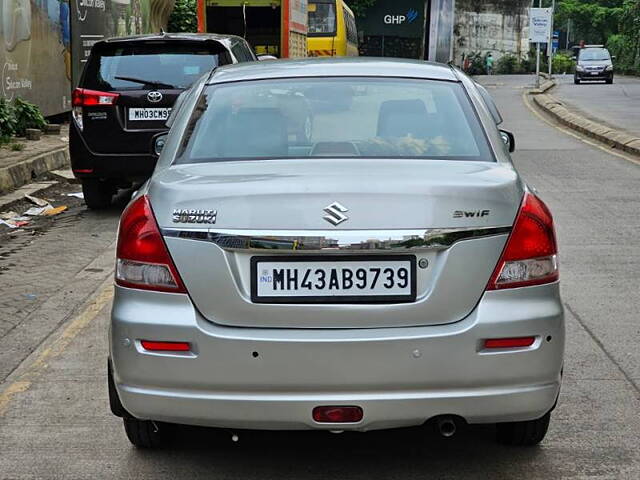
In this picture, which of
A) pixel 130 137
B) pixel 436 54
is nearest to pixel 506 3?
pixel 436 54

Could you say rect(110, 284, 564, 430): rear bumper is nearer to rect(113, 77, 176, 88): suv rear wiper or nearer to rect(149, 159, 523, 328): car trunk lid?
rect(149, 159, 523, 328): car trunk lid

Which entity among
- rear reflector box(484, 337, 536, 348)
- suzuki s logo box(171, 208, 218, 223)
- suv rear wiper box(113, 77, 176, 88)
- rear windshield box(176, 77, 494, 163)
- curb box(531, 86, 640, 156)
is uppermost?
rear windshield box(176, 77, 494, 163)

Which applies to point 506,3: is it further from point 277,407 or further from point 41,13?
point 277,407

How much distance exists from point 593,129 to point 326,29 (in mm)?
9362

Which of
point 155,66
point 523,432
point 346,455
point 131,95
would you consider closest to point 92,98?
point 131,95

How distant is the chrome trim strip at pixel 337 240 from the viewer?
3672 millimetres

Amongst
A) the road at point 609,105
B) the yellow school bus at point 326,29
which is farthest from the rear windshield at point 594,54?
the yellow school bus at point 326,29

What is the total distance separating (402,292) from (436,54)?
44.5 metres

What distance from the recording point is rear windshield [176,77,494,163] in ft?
14.4

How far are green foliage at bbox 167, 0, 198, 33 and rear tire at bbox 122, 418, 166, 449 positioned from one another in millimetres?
27331

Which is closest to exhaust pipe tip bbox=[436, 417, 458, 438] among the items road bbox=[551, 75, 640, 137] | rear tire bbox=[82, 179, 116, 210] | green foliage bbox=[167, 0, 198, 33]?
rear tire bbox=[82, 179, 116, 210]

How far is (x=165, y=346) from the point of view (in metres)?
3.74

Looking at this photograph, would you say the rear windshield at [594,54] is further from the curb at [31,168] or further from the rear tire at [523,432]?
the rear tire at [523,432]

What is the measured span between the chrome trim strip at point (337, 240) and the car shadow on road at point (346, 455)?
38.2 inches
